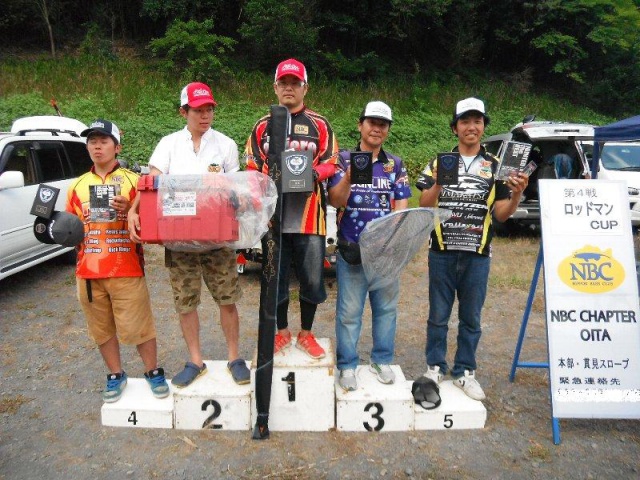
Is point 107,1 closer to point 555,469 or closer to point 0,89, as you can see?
point 0,89

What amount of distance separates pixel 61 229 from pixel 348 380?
77.8 inches

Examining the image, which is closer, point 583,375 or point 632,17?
point 583,375

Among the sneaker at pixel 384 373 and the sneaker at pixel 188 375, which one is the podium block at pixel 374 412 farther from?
the sneaker at pixel 188 375

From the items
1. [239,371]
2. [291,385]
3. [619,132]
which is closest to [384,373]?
[291,385]

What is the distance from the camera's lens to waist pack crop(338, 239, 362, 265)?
3.15m

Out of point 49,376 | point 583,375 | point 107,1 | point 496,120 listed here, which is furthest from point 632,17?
point 49,376

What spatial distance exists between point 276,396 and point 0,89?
1631cm

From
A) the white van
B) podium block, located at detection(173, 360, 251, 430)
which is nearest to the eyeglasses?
podium block, located at detection(173, 360, 251, 430)

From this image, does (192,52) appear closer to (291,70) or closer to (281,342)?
(291,70)

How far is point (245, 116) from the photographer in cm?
1480

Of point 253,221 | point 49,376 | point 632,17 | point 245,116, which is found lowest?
point 49,376

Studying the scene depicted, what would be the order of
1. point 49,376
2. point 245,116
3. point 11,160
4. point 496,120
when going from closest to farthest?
point 49,376 < point 11,160 < point 245,116 < point 496,120

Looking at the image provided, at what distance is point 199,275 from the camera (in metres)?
3.30

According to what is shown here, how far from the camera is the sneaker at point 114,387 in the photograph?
3248 mm
